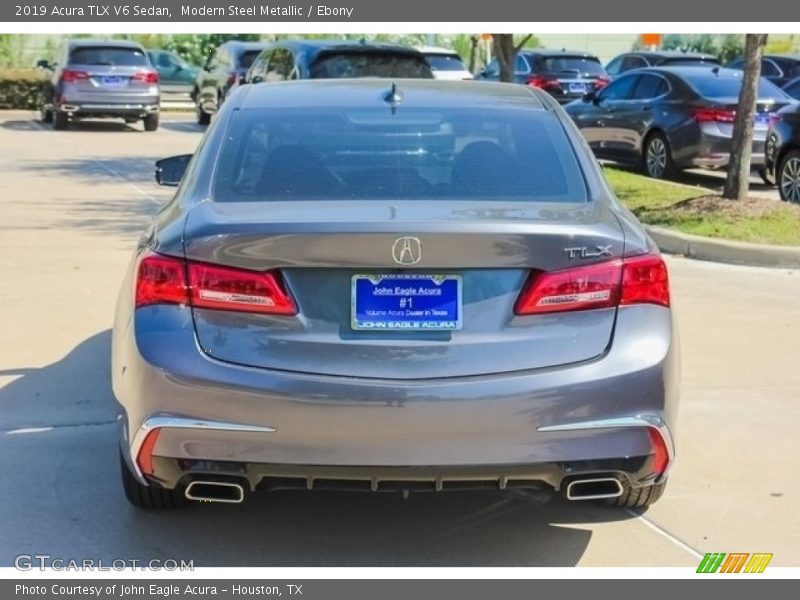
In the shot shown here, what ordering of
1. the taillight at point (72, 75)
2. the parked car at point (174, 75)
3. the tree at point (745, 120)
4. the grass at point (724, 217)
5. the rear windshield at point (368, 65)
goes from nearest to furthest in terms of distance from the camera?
the grass at point (724, 217)
the tree at point (745, 120)
the rear windshield at point (368, 65)
the taillight at point (72, 75)
the parked car at point (174, 75)

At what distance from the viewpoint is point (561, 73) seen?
25.1 metres

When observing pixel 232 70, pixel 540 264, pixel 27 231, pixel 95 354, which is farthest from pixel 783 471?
pixel 232 70

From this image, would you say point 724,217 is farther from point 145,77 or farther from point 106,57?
point 106,57

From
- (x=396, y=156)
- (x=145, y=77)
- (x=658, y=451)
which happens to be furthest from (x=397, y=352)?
(x=145, y=77)

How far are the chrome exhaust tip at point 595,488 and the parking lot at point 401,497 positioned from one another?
382mm

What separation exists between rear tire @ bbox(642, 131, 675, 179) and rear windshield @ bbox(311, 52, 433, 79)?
3039mm

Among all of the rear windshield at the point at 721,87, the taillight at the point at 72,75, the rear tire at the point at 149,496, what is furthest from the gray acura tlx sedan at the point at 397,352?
the taillight at the point at 72,75

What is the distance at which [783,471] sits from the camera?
17.4 feet

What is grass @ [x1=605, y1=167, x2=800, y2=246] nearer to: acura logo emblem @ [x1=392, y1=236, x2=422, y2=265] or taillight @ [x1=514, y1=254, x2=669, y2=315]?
taillight @ [x1=514, y1=254, x2=669, y2=315]

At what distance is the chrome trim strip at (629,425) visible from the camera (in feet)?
12.9

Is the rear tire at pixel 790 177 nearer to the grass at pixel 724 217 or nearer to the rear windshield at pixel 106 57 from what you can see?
the grass at pixel 724 217

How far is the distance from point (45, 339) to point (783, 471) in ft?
13.4

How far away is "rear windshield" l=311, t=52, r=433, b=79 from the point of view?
1510 cm

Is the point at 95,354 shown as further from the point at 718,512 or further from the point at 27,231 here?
the point at 27,231
